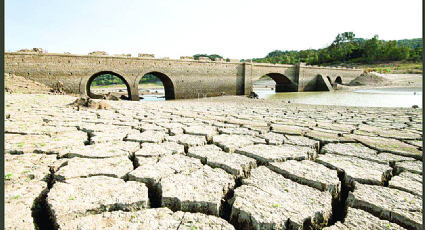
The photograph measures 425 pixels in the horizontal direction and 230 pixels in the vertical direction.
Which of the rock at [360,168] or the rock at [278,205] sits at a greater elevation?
the rock at [278,205]

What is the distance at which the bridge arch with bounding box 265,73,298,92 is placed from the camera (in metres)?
24.0

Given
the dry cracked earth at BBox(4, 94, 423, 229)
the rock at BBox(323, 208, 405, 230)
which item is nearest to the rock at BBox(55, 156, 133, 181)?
the dry cracked earth at BBox(4, 94, 423, 229)

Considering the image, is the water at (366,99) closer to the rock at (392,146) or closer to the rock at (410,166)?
the rock at (392,146)

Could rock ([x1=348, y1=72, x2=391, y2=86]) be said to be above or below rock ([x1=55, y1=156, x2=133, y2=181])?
above

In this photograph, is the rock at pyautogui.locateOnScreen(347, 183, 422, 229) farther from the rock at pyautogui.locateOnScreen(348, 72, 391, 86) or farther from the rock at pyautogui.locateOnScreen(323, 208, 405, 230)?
the rock at pyautogui.locateOnScreen(348, 72, 391, 86)

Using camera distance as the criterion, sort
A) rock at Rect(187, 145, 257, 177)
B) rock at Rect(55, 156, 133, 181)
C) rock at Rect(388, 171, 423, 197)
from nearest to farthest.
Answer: rock at Rect(388, 171, 423, 197)
rock at Rect(55, 156, 133, 181)
rock at Rect(187, 145, 257, 177)

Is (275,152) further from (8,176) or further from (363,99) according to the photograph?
(363,99)

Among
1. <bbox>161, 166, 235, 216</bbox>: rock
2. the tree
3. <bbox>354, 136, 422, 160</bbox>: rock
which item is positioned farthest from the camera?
the tree

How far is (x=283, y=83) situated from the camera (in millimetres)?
25438

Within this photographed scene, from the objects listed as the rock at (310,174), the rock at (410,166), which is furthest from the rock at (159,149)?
the rock at (410,166)

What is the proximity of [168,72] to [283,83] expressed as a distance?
14936 mm

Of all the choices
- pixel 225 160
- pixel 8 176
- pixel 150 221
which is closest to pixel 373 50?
pixel 225 160

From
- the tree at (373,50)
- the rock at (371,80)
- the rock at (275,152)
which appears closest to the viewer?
the rock at (275,152)

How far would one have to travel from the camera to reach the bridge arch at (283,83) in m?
24.0
